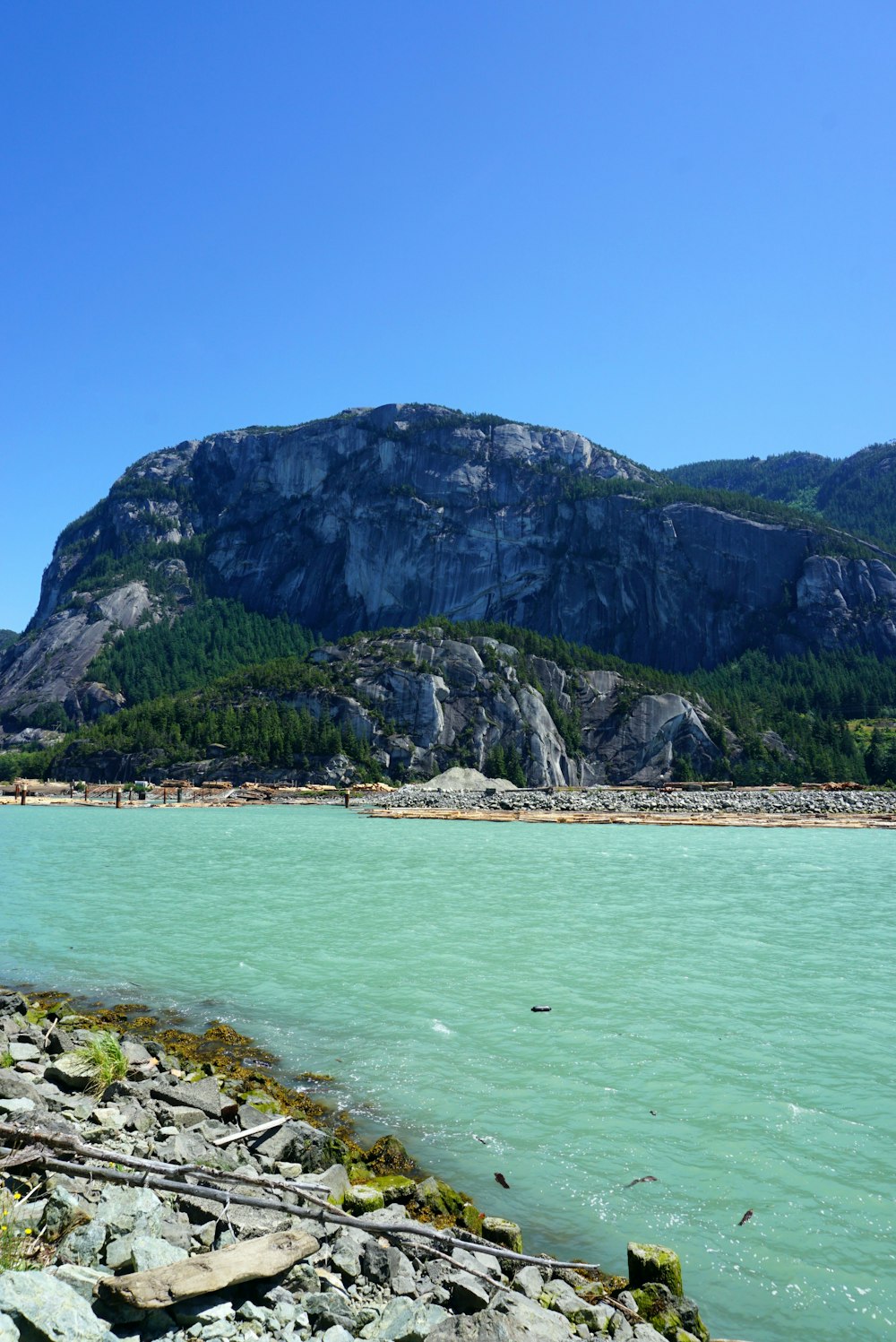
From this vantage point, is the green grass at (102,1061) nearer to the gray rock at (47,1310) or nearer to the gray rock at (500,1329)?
the gray rock at (47,1310)

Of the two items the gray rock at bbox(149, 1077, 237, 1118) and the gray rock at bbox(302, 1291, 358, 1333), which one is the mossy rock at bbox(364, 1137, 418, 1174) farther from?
the gray rock at bbox(302, 1291, 358, 1333)

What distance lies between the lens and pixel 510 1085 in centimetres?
1269

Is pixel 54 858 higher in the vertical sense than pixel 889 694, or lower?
lower

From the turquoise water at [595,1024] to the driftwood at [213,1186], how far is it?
1.42m

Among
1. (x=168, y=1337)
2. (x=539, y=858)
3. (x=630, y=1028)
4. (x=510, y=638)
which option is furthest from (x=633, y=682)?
(x=168, y=1337)

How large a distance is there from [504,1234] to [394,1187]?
4.95 feet

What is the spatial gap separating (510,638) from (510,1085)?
163 m

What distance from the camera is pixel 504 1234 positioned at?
26.8 feet

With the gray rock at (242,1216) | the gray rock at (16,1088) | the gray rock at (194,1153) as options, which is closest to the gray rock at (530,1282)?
the gray rock at (242,1216)

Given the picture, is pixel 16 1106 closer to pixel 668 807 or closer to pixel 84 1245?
pixel 84 1245

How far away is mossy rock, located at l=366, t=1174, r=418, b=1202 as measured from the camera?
29.5 ft

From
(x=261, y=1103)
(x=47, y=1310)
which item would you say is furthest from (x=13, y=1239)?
(x=261, y=1103)

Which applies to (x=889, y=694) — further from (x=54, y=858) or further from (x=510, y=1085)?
(x=510, y=1085)

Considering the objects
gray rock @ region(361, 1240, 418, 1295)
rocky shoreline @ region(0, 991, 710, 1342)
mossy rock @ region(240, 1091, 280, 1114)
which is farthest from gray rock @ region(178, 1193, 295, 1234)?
mossy rock @ region(240, 1091, 280, 1114)
